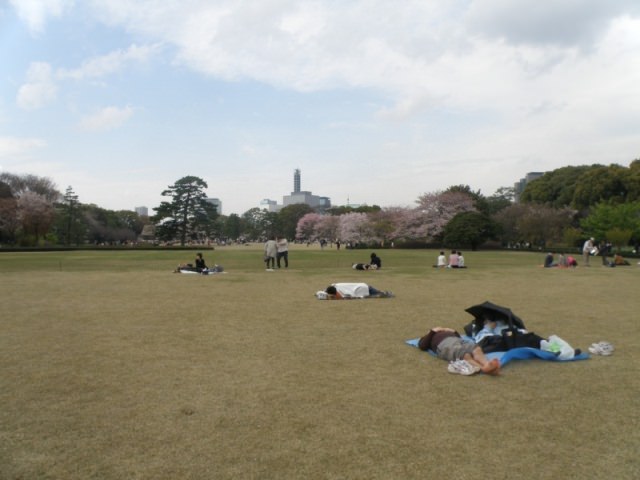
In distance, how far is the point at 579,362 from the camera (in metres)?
6.52

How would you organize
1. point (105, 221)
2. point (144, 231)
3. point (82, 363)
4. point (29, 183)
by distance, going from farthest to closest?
point (144, 231)
point (105, 221)
point (29, 183)
point (82, 363)

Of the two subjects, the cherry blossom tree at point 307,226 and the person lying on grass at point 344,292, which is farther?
the cherry blossom tree at point 307,226

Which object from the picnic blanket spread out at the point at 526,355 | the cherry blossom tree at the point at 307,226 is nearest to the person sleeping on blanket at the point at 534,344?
the picnic blanket spread out at the point at 526,355

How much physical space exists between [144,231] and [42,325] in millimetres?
106214

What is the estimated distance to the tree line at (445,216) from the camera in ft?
169

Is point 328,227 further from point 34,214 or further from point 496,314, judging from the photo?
point 496,314

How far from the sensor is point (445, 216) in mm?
61781

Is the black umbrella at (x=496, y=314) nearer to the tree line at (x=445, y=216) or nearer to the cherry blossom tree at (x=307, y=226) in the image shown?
the tree line at (x=445, y=216)

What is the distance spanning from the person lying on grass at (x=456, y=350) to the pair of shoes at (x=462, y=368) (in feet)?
0.08

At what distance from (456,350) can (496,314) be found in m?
1.36

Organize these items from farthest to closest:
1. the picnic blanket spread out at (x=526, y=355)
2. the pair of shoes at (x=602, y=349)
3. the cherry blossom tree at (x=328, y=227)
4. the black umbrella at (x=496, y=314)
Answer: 1. the cherry blossom tree at (x=328, y=227)
2. the black umbrella at (x=496, y=314)
3. the pair of shoes at (x=602, y=349)
4. the picnic blanket spread out at (x=526, y=355)

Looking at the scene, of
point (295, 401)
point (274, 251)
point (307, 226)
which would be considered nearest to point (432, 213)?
point (307, 226)

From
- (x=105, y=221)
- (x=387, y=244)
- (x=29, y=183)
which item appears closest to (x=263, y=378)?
(x=387, y=244)

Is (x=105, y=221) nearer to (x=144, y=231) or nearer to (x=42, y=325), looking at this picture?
(x=144, y=231)
